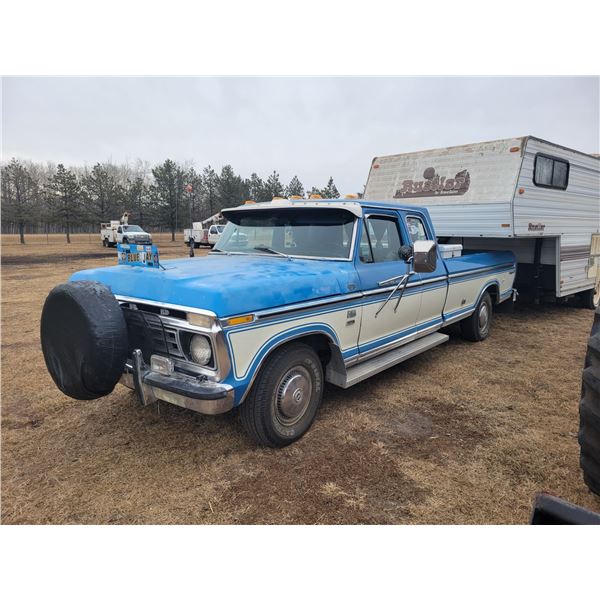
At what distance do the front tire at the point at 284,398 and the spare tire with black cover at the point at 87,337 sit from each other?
3.42ft

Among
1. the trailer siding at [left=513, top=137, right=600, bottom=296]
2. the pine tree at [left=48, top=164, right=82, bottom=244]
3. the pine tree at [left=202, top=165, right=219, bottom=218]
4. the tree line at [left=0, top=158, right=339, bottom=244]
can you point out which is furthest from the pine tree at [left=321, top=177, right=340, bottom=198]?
the trailer siding at [left=513, top=137, right=600, bottom=296]

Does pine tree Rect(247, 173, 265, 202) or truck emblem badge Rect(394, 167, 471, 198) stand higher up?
pine tree Rect(247, 173, 265, 202)

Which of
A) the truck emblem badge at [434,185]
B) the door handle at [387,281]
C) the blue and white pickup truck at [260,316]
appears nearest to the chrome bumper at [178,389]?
the blue and white pickup truck at [260,316]

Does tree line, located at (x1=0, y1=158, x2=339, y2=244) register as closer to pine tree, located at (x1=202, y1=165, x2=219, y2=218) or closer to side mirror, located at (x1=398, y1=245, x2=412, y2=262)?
pine tree, located at (x1=202, y1=165, x2=219, y2=218)

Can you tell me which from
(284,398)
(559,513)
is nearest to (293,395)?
(284,398)

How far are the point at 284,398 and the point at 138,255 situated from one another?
182cm

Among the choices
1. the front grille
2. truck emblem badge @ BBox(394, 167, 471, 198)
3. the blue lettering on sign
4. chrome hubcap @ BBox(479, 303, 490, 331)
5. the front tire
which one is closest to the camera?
the front grille

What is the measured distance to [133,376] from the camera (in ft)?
10.4

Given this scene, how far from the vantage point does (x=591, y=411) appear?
2514mm

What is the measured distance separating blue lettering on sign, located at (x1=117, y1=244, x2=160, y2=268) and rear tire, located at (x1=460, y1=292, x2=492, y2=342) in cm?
498

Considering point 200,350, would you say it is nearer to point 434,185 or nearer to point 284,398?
point 284,398

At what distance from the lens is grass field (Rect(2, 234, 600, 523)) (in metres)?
2.76

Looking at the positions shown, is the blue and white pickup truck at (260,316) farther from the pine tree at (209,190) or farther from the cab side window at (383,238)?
the pine tree at (209,190)

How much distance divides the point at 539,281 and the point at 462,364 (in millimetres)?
4221
